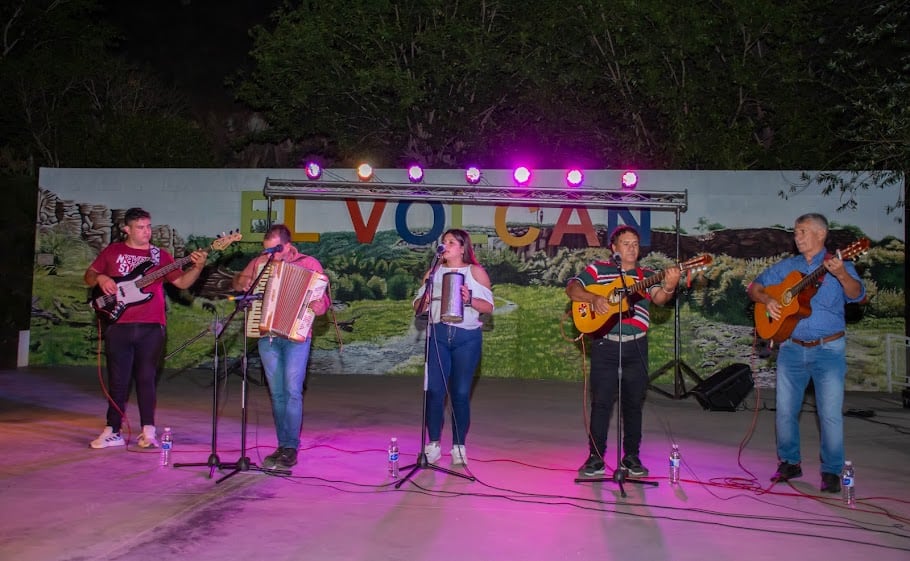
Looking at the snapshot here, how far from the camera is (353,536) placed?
15.5ft

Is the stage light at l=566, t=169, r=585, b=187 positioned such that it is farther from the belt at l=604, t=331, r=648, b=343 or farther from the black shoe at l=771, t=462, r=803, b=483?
the black shoe at l=771, t=462, r=803, b=483

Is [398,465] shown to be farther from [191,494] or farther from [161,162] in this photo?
[161,162]

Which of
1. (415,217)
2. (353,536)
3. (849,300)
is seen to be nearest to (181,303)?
(415,217)

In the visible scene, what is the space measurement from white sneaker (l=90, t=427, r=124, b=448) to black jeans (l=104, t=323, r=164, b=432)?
99mm

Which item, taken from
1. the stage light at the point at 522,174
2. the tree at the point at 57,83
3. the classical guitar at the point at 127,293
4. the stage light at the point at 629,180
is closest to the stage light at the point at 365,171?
the stage light at the point at 522,174

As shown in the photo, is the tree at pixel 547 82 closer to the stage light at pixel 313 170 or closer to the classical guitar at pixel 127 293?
the stage light at pixel 313 170

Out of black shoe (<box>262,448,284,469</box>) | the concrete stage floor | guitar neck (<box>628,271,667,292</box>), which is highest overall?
guitar neck (<box>628,271,667,292</box>)

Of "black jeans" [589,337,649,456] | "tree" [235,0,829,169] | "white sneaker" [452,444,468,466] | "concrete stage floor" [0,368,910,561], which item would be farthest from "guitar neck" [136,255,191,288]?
"tree" [235,0,829,169]

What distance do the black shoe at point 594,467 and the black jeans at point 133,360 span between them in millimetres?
3765

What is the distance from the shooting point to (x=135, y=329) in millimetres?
6941

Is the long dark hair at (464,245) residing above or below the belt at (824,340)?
above

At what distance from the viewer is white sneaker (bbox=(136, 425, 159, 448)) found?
276 inches

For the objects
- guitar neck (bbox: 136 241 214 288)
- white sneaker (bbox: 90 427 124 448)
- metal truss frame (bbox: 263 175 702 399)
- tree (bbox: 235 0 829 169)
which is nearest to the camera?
guitar neck (bbox: 136 241 214 288)

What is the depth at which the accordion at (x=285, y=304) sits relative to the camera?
6125mm
